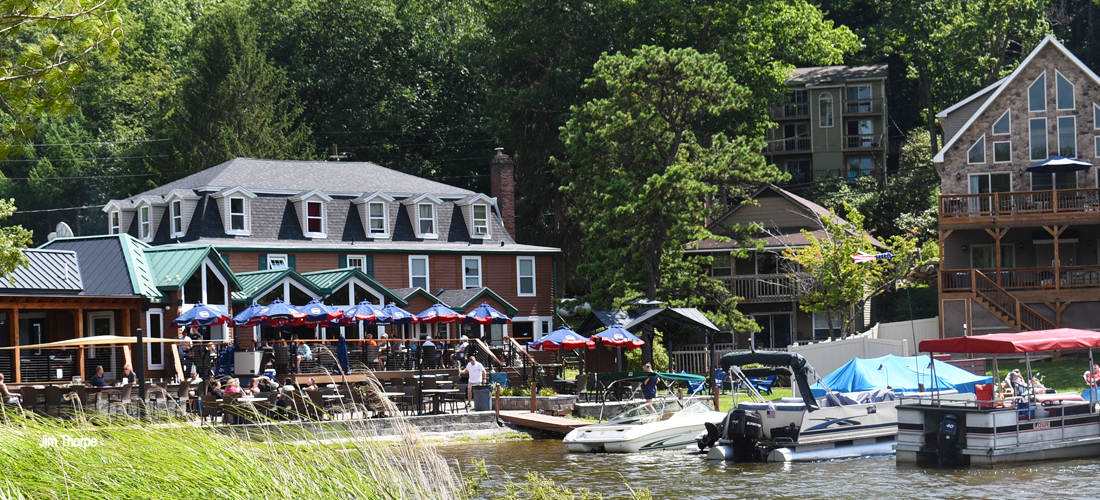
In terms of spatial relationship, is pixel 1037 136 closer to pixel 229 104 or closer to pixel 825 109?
pixel 825 109

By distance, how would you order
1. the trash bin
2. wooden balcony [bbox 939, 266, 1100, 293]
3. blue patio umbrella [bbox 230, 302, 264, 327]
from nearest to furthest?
1. the trash bin
2. blue patio umbrella [bbox 230, 302, 264, 327]
3. wooden balcony [bbox 939, 266, 1100, 293]

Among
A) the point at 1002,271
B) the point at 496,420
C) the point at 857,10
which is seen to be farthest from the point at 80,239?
the point at 857,10

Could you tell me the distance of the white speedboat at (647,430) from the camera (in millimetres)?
27234

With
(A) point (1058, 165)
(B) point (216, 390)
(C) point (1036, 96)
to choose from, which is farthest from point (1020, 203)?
(B) point (216, 390)

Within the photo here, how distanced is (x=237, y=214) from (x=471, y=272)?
33.2 feet

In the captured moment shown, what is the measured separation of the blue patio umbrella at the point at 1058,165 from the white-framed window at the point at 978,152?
74.2 inches

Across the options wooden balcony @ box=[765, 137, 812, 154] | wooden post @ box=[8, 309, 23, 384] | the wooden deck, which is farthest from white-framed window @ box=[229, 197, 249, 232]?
wooden balcony @ box=[765, 137, 812, 154]

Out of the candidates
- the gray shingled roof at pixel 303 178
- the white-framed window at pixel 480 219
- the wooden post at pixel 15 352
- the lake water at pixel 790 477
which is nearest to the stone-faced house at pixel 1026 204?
the white-framed window at pixel 480 219

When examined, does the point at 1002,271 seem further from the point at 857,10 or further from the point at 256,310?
the point at 857,10

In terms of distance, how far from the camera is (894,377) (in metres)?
29.9

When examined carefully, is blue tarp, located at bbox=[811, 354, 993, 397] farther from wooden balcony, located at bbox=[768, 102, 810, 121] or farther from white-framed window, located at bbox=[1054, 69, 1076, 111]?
wooden balcony, located at bbox=[768, 102, 810, 121]

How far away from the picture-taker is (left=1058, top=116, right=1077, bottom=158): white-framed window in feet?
149

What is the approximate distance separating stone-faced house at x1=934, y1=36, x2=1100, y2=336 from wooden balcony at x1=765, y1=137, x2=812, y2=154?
25.0 meters

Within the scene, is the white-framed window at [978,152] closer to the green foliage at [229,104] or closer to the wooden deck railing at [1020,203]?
the wooden deck railing at [1020,203]
